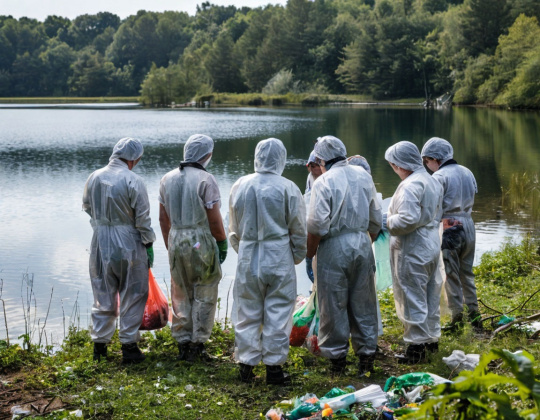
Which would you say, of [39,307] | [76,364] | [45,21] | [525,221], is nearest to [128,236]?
[76,364]

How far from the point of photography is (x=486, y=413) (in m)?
1.30

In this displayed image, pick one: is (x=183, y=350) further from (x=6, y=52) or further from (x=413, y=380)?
(x=6, y=52)

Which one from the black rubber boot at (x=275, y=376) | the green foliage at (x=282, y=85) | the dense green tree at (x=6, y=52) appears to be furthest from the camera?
the dense green tree at (x=6, y=52)

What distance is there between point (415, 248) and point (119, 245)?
8.41 ft

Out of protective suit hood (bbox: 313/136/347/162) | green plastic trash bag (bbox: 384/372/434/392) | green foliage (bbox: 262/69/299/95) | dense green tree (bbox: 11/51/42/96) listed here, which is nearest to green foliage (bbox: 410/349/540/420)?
green plastic trash bag (bbox: 384/372/434/392)

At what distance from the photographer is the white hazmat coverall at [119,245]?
5.43 m

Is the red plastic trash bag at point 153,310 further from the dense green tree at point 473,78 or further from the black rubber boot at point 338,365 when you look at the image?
the dense green tree at point 473,78

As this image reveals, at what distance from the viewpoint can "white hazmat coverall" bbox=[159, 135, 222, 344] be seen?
538 cm

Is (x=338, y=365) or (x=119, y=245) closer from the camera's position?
(x=338, y=365)

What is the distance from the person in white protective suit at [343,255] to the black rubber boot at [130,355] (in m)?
1.59

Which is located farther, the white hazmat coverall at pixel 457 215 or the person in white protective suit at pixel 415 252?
the white hazmat coverall at pixel 457 215

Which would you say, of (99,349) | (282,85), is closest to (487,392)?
(99,349)

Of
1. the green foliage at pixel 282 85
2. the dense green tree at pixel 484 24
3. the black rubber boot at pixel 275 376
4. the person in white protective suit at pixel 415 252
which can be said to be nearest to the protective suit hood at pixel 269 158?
the person in white protective suit at pixel 415 252

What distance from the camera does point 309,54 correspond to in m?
96.9
